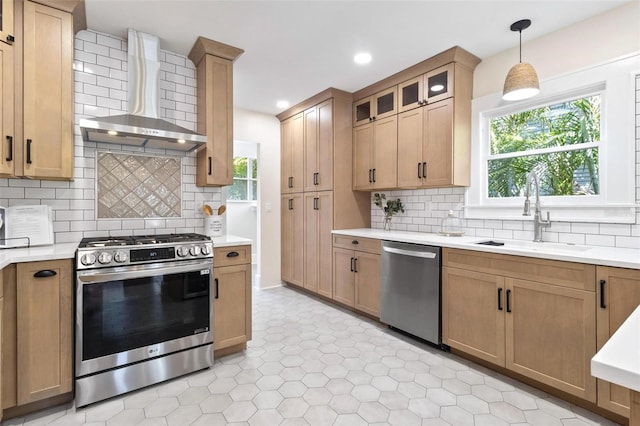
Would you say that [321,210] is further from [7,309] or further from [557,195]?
[7,309]

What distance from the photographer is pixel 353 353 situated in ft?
8.81

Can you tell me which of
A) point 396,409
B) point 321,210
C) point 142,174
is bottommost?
point 396,409

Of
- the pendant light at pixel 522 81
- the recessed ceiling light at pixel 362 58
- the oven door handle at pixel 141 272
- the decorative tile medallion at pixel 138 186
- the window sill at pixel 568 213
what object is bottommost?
the oven door handle at pixel 141 272

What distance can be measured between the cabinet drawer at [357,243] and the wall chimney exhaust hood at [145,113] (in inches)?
72.6

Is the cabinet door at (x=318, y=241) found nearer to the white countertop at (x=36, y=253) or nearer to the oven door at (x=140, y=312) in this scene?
the oven door at (x=140, y=312)

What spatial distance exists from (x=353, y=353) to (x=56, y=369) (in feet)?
6.61

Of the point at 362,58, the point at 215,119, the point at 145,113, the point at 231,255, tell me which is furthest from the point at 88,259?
the point at 362,58

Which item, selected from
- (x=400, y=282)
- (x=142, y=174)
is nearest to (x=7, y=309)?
(x=142, y=174)

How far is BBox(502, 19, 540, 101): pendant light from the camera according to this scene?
2330 mm

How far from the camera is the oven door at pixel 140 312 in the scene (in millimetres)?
1985

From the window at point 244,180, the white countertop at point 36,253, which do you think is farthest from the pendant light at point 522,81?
the window at point 244,180

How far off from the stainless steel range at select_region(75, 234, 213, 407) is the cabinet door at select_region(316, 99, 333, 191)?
6.29 feet

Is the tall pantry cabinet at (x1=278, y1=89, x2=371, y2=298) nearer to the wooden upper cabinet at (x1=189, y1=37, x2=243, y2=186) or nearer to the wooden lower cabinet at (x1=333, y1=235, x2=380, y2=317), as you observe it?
the wooden lower cabinet at (x1=333, y1=235, x2=380, y2=317)

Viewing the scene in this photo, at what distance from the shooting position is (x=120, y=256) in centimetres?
206
